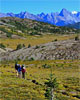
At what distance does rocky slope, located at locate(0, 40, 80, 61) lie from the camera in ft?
273

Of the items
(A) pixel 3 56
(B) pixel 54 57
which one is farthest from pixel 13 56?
(B) pixel 54 57

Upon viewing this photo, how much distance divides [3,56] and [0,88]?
232 feet

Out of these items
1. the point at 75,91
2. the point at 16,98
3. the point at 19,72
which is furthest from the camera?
the point at 19,72

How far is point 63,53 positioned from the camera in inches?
3334

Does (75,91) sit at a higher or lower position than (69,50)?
lower

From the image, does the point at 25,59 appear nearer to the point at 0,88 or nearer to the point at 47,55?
the point at 47,55

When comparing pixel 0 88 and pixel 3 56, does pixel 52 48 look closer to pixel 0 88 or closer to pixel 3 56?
pixel 3 56

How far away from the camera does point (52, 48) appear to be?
91.6 meters

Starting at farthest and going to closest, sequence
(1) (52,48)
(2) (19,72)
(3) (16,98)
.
Result: (1) (52,48)
(2) (19,72)
(3) (16,98)

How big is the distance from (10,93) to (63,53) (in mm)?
62334

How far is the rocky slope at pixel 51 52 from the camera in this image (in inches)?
3271

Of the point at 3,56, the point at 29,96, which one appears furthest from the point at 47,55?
the point at 29,96

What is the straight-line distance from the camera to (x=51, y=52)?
8725 cm

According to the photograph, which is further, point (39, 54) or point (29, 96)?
point (39, 54)
